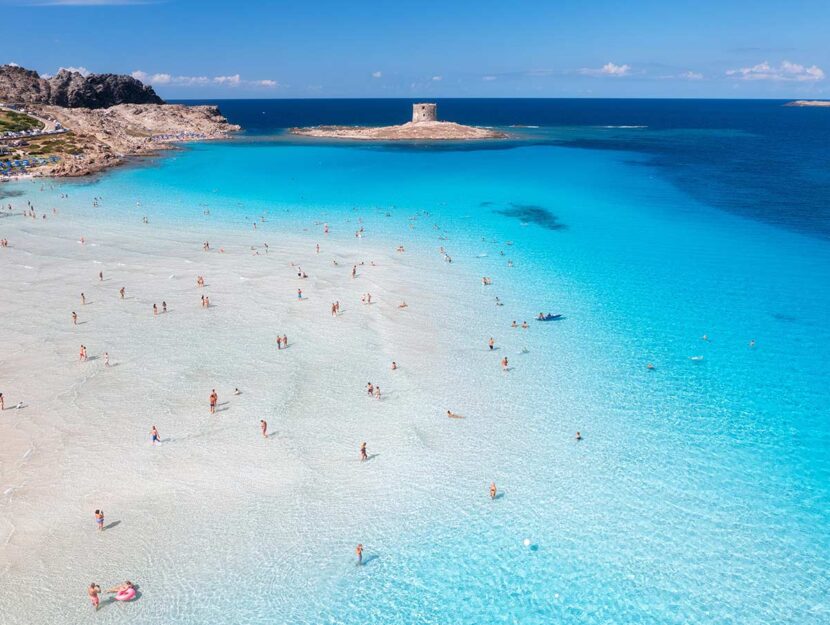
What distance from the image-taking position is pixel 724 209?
6788cm

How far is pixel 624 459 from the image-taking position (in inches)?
941

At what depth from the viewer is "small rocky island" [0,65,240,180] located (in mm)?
87812

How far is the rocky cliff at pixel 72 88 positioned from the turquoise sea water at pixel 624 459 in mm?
128180

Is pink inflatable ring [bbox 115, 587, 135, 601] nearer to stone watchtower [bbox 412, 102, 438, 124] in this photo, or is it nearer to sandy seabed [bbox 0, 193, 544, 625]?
sandy seabed [bbox 0, 193, 544, 625]

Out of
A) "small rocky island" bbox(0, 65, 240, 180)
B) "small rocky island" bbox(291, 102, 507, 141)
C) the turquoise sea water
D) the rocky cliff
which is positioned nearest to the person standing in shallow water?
the turquoise sea water

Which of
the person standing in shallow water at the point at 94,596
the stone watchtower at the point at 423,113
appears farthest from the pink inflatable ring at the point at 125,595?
the stone watchtower at the point at 423,113

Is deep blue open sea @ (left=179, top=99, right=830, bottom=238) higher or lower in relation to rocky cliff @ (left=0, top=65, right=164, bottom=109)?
lower

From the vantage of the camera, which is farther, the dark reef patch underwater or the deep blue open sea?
the deep blue open sea

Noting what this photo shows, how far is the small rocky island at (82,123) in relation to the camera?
288 ft

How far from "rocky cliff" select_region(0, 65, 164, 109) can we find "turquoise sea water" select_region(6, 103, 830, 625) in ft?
421

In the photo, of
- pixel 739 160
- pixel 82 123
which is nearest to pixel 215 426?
pixel 739 160

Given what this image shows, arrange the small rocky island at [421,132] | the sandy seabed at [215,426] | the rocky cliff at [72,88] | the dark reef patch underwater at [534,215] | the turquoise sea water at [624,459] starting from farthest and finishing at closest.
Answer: the rocky cliff at [72,88], the small rocky island at [421,132], the dark reef patch underwater at [534,215], the sandy seabed at [215,426], the turquoise sea water at [624,459]

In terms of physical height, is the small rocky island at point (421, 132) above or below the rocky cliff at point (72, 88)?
below

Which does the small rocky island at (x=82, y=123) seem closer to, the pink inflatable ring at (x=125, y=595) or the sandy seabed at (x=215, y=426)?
the sandy seabed at (x=215, y=426)
